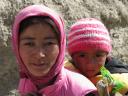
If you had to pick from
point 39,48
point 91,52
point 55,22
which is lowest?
point 91,52

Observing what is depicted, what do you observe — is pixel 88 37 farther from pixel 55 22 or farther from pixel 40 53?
pixel 40 53

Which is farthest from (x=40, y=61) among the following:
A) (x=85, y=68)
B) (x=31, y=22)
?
(x=85, y=68)

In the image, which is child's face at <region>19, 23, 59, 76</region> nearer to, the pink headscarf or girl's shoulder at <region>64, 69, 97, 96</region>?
the pink headscarf

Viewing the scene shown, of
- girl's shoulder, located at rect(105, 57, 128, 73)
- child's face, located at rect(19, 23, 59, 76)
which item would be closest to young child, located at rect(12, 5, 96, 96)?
child's face, located at rect(19, 23, 59, 76)

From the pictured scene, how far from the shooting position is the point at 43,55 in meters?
2.10

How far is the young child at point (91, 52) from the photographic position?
8.39 feet

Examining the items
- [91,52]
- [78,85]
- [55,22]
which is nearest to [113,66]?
[91,52]

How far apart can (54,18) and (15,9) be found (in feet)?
5.71

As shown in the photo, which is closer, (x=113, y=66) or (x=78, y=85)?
(x=78, y=85)

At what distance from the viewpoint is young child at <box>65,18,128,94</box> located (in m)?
2.56

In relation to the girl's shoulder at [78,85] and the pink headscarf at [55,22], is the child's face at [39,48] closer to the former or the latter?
the pink headscarf at [55,22]

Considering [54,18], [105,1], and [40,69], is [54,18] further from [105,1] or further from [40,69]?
[105,1]

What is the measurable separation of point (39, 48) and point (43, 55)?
43mm

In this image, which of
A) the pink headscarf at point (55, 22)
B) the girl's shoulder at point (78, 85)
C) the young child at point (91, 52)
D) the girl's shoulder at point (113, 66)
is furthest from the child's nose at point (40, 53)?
the girl's shoulder at point (113, 66)
